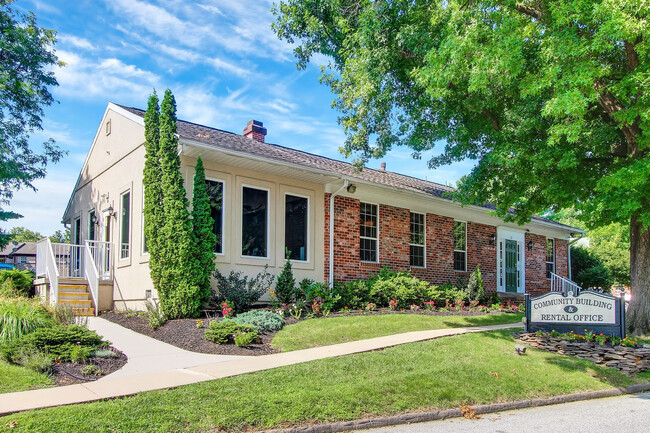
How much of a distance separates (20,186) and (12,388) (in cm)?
1812

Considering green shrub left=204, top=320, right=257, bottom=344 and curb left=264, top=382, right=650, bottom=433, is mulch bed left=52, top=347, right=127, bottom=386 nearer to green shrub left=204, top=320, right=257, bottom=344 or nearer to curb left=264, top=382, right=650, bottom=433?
green shrub left=204, top=320, right=257, bottom=344

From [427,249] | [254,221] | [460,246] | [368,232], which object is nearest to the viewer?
[254,221]

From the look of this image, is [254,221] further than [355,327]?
Yes

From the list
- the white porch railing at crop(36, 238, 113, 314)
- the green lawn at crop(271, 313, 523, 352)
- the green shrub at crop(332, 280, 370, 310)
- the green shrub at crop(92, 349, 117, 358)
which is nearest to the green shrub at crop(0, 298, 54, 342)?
the green shrub at crop(92, 349, 117, 358)

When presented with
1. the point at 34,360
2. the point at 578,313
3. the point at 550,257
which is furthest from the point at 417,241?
the point at 34,360

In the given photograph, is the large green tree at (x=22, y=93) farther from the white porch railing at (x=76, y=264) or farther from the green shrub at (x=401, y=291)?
the green shrub at (x=401, y=291)

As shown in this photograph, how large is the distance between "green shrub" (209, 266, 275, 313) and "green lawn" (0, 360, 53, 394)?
5268mm

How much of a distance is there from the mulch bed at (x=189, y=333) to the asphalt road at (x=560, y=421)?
3566 millimetres

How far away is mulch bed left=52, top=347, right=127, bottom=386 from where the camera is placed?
22.3ft

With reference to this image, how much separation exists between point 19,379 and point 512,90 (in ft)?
33.9

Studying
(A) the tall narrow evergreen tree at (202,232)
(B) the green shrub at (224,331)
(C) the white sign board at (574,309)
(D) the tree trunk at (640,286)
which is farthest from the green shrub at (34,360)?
(D) the tree trunk at (640,286)

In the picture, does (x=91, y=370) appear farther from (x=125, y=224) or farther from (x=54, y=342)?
(x=125, y=224)

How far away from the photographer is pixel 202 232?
11773 millimetres

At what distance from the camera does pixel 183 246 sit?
37.0 feet
